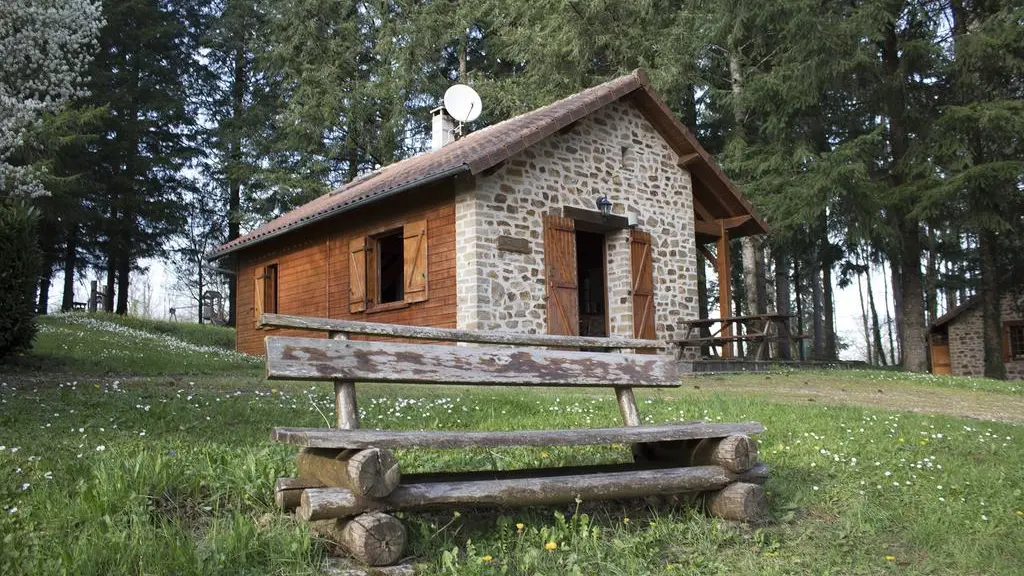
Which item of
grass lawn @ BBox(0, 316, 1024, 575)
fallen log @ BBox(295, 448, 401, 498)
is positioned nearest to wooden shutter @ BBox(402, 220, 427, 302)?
grass lawn @ BBox(0, 316, 1024, 575)

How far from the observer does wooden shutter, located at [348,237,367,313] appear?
14695mm

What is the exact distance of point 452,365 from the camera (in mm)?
4098

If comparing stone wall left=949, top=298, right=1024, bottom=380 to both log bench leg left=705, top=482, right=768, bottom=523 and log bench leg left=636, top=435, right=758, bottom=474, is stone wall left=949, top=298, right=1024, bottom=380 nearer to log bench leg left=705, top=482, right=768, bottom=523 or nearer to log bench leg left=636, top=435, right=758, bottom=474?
log bench leg left=636, top=435, right=758, bottom=474

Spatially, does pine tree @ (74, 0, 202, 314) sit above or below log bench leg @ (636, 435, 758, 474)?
above

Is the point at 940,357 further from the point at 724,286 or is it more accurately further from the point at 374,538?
the point at 374,538

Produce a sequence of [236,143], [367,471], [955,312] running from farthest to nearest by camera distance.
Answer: [236,143]
[955,312]
[367,471]

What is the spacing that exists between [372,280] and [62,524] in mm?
11623

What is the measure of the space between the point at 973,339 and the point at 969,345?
0.81ft

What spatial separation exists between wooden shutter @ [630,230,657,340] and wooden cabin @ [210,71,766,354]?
0.10 feet

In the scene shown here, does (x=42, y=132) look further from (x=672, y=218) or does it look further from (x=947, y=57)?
(x=947, y=57)

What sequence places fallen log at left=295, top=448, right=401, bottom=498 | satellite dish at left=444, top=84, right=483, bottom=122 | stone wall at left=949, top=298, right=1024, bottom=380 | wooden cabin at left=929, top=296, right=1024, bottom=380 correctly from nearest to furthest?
fallen log at left=295, top=448, right=401, bottom=498 < satellite dish at left=444, top=84, right=483, bottom=122 < wooden cabin at left=929, top=296, right=1024, bottom=380 < stone wall at left=949, top=298, right=1024, bottom=380

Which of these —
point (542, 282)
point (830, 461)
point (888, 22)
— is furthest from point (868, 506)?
point (888, 22)

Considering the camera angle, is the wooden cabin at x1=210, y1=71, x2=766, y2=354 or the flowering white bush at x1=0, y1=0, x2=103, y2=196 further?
the flowering white bush at x1=0, y1=0, x2=103, y2=196

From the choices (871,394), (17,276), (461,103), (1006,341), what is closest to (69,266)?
(461,103)
